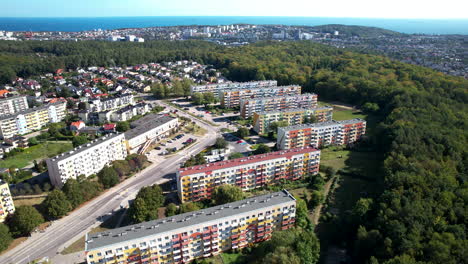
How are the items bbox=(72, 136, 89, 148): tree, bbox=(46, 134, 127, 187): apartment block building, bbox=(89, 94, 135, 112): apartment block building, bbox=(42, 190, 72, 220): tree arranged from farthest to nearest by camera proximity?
bbox=(89, 94, 135, 112): apartment block building < bbox=(72, 136, 89, 148): tree < bbox=(46, 134, 127, 187): apartment block building < bbox=(42, 190, 72, 220): tree

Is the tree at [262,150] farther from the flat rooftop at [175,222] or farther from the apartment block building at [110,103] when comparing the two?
the apartment block building at [110,103]

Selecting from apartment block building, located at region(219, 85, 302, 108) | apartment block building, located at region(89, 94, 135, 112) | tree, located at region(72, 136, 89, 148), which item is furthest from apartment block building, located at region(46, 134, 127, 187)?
apartment block building, located at region(219, 85, 302, 108)

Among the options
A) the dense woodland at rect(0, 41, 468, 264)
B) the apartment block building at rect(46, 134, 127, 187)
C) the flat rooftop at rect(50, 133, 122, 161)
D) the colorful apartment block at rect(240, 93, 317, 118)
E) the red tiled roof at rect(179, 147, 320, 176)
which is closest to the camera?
the dense woodland at rect(0, 41, 468, 264)

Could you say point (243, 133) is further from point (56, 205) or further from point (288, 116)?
point (56, 205)

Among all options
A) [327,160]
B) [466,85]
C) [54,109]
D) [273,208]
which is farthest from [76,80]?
[466,85]

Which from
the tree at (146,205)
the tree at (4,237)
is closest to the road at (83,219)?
the tree at (4,237)

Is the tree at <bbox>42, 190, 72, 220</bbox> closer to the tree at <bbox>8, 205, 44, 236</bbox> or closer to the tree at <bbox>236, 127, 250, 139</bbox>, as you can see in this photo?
the tree at <bbox>8, 205, 44, 236</bbox>
